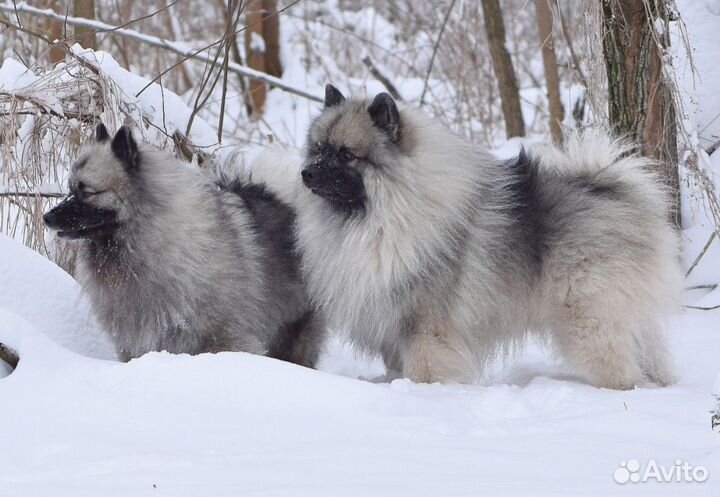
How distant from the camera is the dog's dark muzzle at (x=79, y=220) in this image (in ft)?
14.6

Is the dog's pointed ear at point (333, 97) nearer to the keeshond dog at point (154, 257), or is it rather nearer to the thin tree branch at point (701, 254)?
the keeshond dog at point (154, 257)

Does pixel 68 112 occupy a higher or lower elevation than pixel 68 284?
higher

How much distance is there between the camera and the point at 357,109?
470 cm

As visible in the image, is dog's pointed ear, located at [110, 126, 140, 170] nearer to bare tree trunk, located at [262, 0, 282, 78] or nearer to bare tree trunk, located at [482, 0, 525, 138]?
bare tree trunk, located at [482, 0, 525, 138]

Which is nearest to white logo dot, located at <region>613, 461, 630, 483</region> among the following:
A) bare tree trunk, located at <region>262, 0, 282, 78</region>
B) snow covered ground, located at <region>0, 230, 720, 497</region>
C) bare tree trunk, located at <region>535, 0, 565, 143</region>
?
snow covered ground, located at <region>0, 230, 720, 497</region>

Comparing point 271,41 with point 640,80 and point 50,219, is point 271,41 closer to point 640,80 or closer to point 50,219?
point 640,80

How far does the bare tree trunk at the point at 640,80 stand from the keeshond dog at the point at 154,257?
2.69 metres

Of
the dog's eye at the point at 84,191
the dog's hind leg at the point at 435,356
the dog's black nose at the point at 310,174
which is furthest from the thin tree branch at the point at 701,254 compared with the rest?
the dog's eye at the point at 84,191

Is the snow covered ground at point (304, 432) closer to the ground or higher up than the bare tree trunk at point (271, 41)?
closer to the ground

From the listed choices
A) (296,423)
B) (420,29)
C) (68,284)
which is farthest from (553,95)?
(296,423)

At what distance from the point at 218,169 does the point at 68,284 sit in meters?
1.08

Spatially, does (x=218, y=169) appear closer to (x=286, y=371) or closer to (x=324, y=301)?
(x=324, y=301)

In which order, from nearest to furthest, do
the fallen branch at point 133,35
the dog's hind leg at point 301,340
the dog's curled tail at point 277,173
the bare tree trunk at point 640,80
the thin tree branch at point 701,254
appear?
1. the dog's hind leg at point 301,340
2. the dog's curled tail at point 277,173
3. the bare tree trunk at point 640,80
4. the thin tree branch at point 701,254
5. the fallen branch at point 133,35

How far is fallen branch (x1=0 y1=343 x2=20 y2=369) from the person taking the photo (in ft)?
13.5
